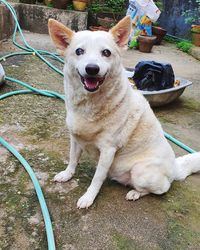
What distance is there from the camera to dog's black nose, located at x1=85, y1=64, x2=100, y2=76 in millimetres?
1999

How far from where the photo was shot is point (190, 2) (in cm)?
956

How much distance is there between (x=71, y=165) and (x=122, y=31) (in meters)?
1.16

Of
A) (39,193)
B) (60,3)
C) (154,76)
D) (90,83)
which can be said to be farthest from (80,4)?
(39,193)

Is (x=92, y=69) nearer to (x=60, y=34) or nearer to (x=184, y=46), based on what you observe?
(x=60, y=34)

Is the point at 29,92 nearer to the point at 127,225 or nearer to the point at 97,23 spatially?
the point at 127,225

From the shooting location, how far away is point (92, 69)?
2.01 meters

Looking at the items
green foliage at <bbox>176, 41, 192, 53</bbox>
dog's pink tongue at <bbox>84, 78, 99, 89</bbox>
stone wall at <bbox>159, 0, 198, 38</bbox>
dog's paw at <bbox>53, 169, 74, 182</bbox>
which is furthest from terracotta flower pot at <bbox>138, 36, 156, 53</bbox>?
dog's pink tongue at <bbox>84, 78, 99, 89</bbox>

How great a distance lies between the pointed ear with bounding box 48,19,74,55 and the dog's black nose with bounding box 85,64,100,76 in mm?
368

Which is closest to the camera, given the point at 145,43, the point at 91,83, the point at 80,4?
the point at 91,83

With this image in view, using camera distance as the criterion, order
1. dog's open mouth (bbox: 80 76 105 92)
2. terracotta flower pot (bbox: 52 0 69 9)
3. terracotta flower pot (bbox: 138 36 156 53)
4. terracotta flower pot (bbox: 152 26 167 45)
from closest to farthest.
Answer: dog's open mouth (bbox: 80 76 105 92) → terracotta flower pot (bbox: 138 36 156 53) → terracotta flower pot (bbox: 52 0 69 9) → terracotta flower pot (bbox: 152 26 167 45)

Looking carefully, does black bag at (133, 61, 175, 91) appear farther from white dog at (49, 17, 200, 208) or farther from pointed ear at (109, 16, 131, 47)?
pointed ear at (109, 16, 131, 47)

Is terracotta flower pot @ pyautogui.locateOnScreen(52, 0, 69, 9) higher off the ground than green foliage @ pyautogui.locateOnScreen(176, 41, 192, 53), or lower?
higher

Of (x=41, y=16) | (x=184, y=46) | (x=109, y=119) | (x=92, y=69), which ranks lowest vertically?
(x=184, y=46)

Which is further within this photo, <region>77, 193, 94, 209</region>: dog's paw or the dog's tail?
the dog's tail
